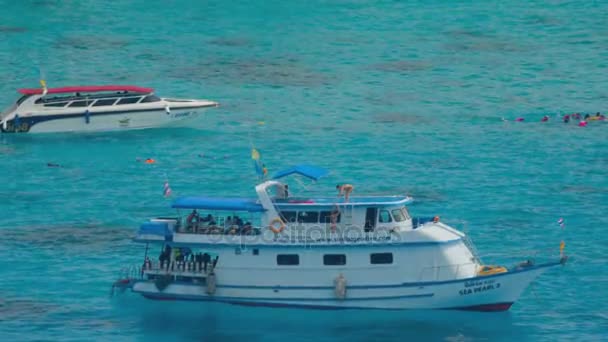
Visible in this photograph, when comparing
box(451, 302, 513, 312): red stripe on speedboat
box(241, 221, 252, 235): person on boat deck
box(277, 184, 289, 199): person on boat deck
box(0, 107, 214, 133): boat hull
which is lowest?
box(451, 302, 513, 312): red stripe on speedboat

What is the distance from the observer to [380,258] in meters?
75.7

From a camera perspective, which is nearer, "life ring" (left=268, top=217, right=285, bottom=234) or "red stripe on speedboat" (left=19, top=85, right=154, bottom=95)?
"life ring" (left=268, top=217, right=285, bottom=234)

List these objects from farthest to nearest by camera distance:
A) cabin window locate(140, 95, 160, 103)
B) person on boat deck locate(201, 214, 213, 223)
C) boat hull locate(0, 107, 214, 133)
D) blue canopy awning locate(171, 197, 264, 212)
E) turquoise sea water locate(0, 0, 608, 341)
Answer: cabin window locate(140, 95, 160, 103)
boat hull locate(0, 107, 214, 133)
person on boat deck locate(201, 214, 213, 223)
blue canopy awning locate(171, 197, 264, 212)
turquoise sea water locate(0, 0, 608, 341)

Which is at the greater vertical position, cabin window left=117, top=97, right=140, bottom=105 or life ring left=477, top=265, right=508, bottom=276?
cabin window left=117, top=97, right=140, bottom=105

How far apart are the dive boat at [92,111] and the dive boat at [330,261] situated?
4241 cm

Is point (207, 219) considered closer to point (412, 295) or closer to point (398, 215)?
point (398, 215)

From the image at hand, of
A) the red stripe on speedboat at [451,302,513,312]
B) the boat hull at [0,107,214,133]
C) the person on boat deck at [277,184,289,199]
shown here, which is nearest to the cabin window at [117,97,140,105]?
the boat hull at [0,107,214,133]

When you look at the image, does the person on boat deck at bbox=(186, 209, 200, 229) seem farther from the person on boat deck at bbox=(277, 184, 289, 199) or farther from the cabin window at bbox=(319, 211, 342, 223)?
the cabin window at bbox=(319, 211, 342, 223)

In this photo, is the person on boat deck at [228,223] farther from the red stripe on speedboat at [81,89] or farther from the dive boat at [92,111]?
the red stripe on speedboat at [81,89]

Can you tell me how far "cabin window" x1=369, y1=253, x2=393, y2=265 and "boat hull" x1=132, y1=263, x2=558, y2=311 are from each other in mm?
1203

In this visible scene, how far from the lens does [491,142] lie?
113500 mm

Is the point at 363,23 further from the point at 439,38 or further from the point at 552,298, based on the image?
the point at 552,298

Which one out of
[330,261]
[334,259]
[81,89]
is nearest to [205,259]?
[330,261]

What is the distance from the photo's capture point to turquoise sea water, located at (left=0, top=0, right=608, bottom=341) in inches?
3002
